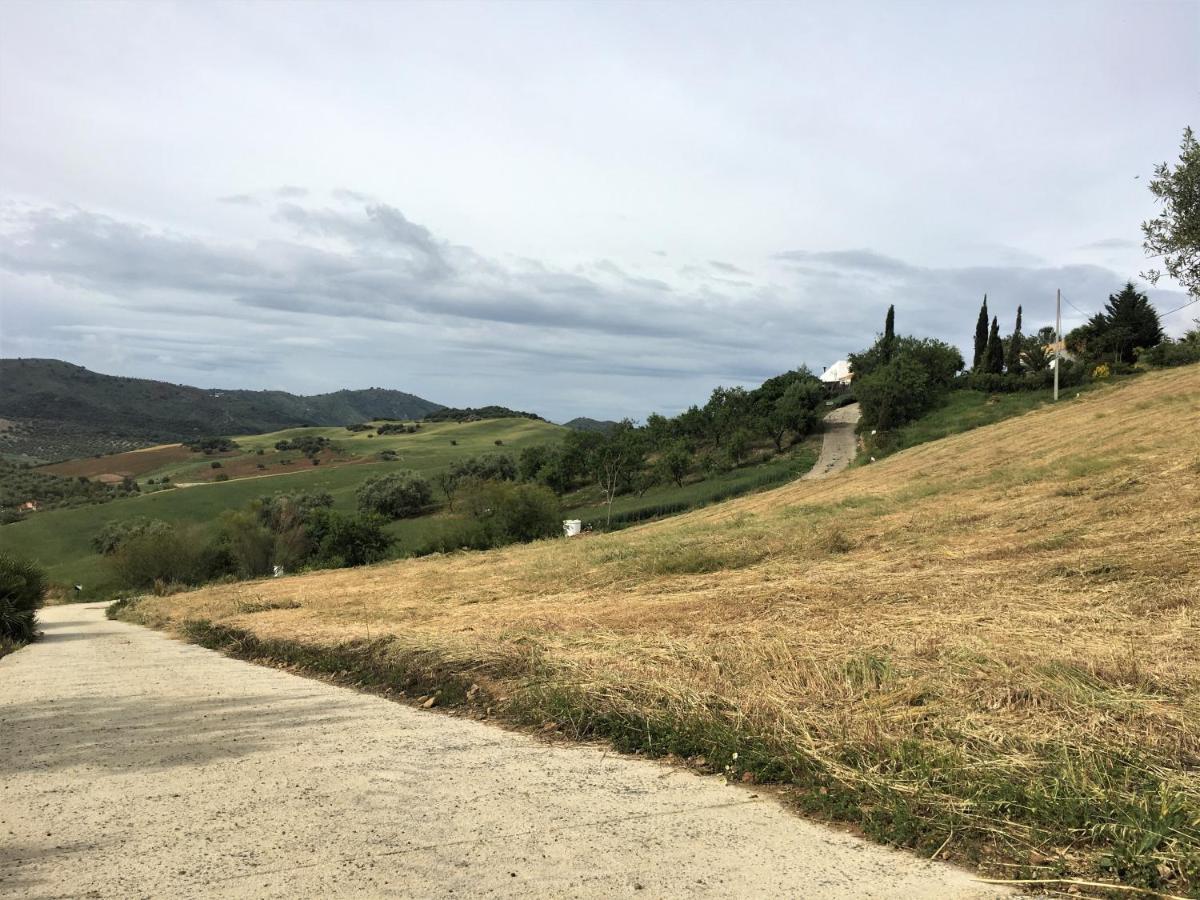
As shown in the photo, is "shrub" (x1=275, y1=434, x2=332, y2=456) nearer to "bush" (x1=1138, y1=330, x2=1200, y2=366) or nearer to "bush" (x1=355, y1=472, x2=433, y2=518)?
"bush" (x1=355, y1=472, x2=433, y2=518)

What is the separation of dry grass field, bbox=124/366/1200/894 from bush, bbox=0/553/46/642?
5877mm

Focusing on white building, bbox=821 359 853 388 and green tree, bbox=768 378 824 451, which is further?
white building, bbox=821 359 853 388

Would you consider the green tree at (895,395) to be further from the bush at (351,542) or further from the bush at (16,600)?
the bush at (16,600)

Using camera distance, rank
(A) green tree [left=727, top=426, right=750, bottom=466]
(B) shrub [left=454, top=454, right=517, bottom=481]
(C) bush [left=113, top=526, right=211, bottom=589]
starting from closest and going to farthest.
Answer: (C) bush [left=113, top=526, right=211, bottom=589] → (A) green tree [left=727, top=426, right=750, bottom=466] → (B) shrub [left=454, top=454, right=517, bottom=481]

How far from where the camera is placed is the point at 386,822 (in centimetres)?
481

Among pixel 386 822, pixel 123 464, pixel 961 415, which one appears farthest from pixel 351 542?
pixel 123 464

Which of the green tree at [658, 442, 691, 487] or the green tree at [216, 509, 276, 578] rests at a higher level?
the green tree at [658, 442, 691, 487]

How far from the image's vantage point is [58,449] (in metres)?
158

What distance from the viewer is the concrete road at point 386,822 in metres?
4.01

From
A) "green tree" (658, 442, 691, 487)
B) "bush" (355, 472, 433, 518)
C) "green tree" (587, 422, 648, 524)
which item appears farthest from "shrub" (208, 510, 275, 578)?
"green tree" (658, 442, 691, 487)

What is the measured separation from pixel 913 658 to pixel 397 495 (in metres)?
94.0

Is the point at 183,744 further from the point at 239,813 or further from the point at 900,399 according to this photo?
the point at 900,399

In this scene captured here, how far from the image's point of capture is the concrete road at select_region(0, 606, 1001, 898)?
13.2 feet

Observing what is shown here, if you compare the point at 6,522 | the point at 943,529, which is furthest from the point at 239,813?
the point at 6,522
